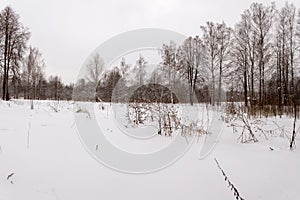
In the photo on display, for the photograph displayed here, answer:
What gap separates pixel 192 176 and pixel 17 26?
1930 centimetres

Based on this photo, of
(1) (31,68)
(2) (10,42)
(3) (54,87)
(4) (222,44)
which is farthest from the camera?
(3) (54,87)

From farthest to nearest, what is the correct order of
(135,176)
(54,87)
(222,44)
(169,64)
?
(54,87)
(222,44)
(169,64)
(135,176)

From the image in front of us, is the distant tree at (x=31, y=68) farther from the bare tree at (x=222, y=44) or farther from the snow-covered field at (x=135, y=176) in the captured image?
the snow-covered field at (x=135, y=176)

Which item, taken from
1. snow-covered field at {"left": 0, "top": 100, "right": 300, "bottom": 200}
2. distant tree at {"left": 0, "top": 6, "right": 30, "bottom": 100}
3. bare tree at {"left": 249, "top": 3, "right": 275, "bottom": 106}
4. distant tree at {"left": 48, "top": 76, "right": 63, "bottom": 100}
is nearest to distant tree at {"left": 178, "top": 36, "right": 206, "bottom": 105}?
bare tree at {"left": 249, "top": 3, "right": 275, "bottom": 106}

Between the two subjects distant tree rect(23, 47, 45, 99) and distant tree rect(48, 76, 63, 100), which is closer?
distant tree rect(23, 47, 45, 99)

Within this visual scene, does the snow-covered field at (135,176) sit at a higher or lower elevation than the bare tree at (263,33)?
lower

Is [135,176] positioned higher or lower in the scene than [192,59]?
lower

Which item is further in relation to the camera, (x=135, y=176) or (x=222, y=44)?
(x=222, y=44)

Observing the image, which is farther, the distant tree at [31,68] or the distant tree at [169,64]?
the distant tree at [31,68]

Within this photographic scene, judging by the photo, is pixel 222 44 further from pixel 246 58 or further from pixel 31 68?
pixel 31 68

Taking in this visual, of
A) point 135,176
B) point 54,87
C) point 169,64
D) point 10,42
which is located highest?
point 10,42

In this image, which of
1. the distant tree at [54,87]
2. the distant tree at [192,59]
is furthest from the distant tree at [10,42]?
the distant tree at [54,87]

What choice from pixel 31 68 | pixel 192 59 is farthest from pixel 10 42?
pixel 192 59

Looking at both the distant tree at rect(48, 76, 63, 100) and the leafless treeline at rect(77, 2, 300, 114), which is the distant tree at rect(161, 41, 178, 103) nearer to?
the leafless treeline at rect(77, 2, 300, 114)
